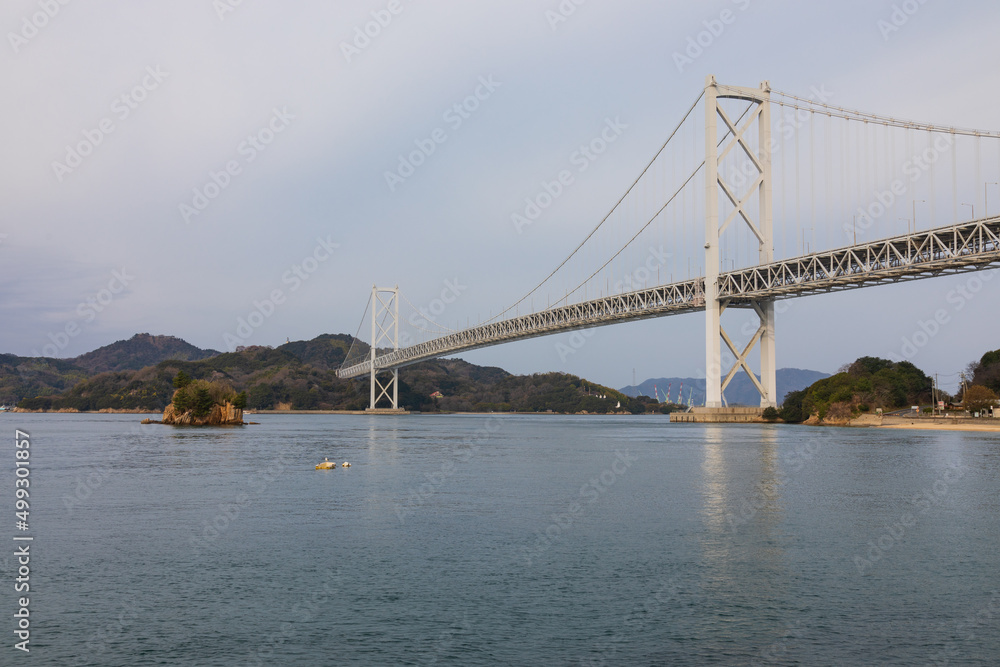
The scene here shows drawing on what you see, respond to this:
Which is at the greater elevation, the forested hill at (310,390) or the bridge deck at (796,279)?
the bridge deck at (796,279)

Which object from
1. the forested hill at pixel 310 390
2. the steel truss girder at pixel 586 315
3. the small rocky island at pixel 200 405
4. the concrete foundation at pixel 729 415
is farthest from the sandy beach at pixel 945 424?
the forested hill at pixel 310 390

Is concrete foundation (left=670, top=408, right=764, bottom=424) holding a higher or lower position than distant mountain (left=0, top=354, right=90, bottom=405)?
lower

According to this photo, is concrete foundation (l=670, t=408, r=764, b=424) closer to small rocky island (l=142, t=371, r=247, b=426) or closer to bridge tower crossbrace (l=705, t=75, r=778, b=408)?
bridge tower crossbrace (l=705, t=75, r=778, b=408)

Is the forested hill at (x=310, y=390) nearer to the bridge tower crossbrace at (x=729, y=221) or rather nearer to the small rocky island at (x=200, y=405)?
the small rocky island at (x=200, y=405)

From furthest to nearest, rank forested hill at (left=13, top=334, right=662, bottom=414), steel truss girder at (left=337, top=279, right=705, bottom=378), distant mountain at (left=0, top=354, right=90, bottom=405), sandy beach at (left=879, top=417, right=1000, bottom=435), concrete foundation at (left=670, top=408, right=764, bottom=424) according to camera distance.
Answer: distant mountain at (left=0, top=354, right=90, bottom=405), forested hill at (left=13, top=334, right=662, bottom=414), concrete foundation at (left=670, top=408, right=764, bottom=424), steel truss girder at (left=337, top=279, right=705, bottom=378), sandy beach at (left=879, top=417, right=1000, bottom=435)

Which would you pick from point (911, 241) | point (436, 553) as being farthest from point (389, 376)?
point (436, 553)

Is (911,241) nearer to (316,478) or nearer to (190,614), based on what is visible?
(316,478)

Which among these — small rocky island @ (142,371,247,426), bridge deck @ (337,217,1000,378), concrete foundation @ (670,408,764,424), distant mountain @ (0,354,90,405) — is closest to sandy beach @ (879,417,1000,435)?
concrete foundation @ (670,408,764,424)

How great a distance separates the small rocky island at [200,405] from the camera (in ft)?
214

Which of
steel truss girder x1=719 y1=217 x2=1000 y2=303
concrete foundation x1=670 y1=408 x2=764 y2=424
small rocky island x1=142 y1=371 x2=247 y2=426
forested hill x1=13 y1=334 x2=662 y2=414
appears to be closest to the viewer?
steel truss girder x1=719 y1=217 x2=1000 y2=303

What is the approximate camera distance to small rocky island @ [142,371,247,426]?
65375 millimetres

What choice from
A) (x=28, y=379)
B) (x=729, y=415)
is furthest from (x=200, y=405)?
(x=28, y=379)

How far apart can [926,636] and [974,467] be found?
20.3 m

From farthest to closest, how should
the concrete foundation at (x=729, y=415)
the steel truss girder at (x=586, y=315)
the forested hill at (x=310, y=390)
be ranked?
the forested hill at (x=310, y=390) → the concrete foundation at (x=729, y=415) → the steel truss girder at (x=586, y=315)
